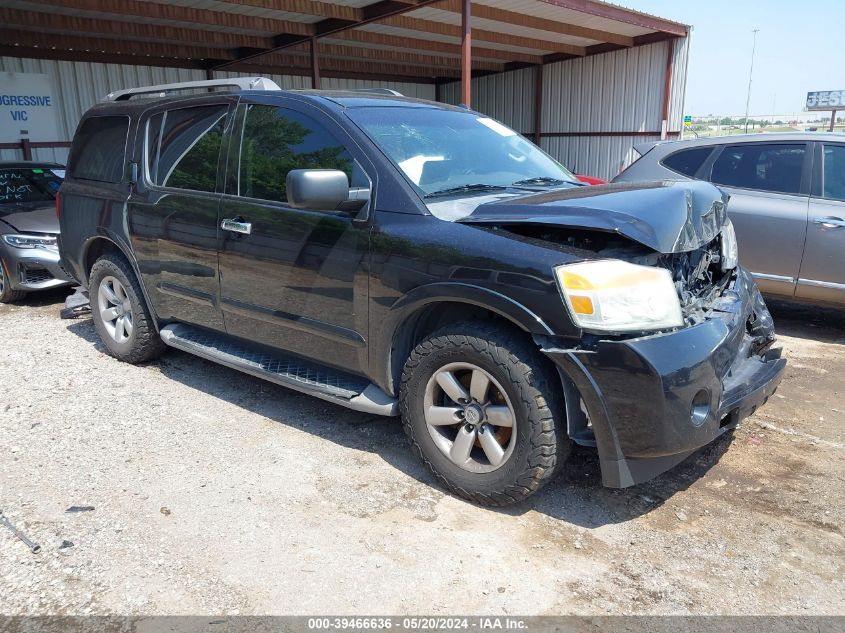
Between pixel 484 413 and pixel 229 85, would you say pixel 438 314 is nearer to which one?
pixel 484 413

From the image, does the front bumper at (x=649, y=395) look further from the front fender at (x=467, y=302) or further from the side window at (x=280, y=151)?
the side window at (x=280, y=151)

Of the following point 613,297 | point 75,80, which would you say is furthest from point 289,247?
point 75,80

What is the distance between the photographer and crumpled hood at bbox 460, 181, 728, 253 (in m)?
2.64

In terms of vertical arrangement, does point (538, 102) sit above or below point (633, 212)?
above

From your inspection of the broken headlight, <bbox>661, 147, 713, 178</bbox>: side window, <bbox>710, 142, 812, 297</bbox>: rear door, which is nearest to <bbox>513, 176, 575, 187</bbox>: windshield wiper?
the broken headlight

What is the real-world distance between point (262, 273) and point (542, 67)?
1754 cm

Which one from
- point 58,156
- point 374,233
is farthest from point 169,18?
point 374,233

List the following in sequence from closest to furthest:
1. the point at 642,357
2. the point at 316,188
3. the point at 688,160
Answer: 1. the point at 642,357
2. the point at 316,188
3. the point at 688,160

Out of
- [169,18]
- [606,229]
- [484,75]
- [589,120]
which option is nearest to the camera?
[606,229]

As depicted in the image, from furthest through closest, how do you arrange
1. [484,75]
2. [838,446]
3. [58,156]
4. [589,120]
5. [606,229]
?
[484,75]
[589,120]
[58,156]
[838,446]
[606,229]

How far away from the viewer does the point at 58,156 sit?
1425cm

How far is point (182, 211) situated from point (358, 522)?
2325 millimetres

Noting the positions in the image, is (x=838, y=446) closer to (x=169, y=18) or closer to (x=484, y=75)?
(x=169, y=18)

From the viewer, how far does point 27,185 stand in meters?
7.71
